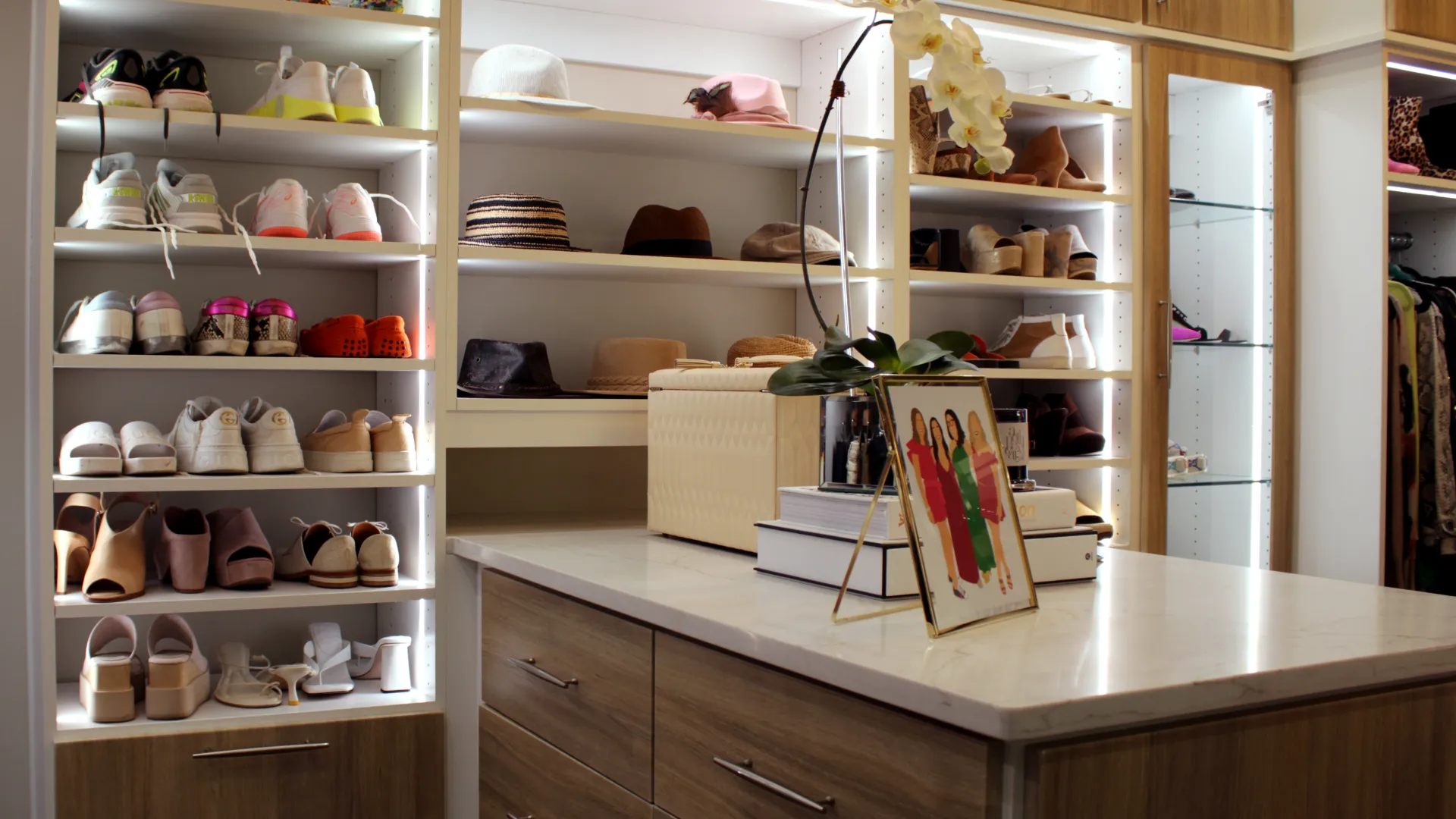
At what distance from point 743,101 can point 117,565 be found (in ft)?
4.95

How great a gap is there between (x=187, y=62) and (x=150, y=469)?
2.42 feet

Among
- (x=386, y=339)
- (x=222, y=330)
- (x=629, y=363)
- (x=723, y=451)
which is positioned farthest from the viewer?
(x=629, y=363)

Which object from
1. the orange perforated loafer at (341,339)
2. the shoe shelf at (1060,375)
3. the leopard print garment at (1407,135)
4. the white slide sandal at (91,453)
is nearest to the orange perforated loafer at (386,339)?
the orange perforated loafer at (341,339)

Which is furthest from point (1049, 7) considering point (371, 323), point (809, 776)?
point (809, 776)

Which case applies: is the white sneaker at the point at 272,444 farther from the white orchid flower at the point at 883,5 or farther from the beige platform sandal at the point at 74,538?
the white orchid flower at the point at 883,5

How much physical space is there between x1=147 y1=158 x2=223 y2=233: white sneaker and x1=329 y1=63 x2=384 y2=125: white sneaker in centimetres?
27

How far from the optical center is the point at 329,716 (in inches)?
A: 82.7

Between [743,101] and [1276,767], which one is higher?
[743,101]

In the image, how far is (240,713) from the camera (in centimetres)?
208

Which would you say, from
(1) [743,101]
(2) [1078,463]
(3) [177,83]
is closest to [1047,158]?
(2) [1078,463]

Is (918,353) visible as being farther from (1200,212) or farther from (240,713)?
(1200,212)

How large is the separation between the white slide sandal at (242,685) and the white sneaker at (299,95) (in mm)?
999

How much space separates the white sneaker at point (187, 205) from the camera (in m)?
2.08

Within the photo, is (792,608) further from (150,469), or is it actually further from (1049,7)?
(1049,7)
